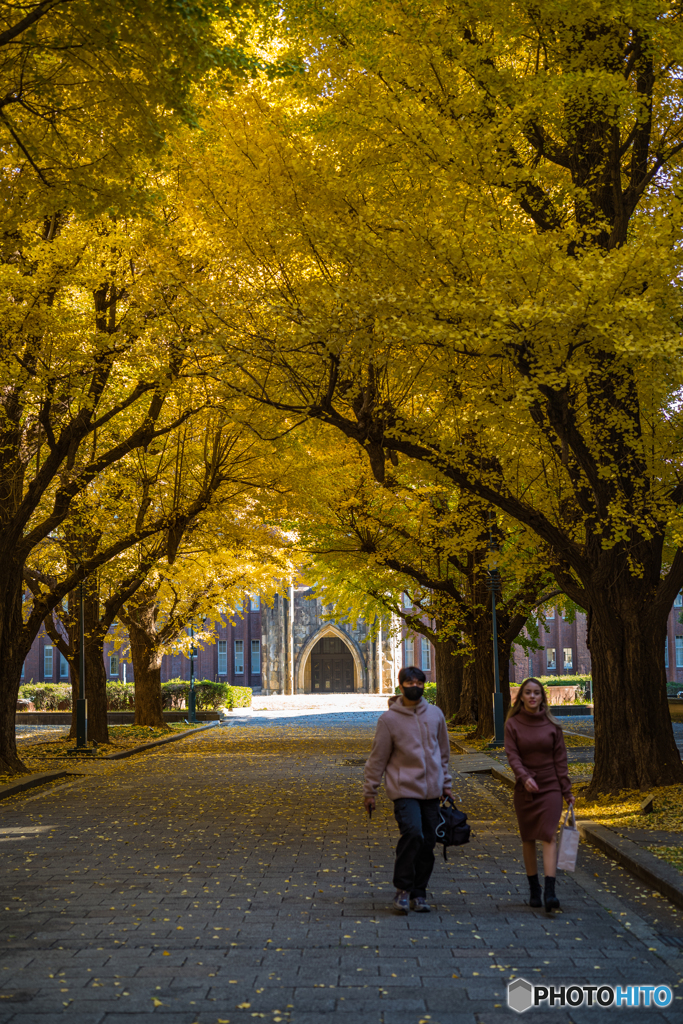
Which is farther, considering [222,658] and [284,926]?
[222,658]

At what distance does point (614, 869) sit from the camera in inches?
338

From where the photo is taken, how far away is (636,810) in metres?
11.2

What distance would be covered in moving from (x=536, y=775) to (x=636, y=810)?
464 cm

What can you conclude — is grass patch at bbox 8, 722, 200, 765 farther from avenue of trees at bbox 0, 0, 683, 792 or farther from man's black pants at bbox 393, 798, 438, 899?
man's black pants at bbox 393, 798, 438, 899

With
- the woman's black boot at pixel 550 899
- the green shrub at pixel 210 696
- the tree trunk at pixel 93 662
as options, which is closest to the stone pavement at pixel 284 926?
the woman's black boot at pixel 550 899

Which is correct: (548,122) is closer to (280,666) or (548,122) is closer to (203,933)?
(203,933)

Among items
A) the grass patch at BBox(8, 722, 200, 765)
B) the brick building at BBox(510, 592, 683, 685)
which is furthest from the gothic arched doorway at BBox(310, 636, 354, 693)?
the grass patch at BBox(8, 722, 200, 765)

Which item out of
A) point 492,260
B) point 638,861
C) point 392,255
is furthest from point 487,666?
point 638,861

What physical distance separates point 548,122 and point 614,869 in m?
7.90

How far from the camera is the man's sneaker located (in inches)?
275

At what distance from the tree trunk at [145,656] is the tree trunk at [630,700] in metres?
19.3

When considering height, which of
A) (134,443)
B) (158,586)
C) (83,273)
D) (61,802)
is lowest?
(61,802)

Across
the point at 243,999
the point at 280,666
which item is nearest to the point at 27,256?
the point at 243,999

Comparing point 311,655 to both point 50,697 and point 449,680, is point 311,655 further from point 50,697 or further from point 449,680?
point 449,680
